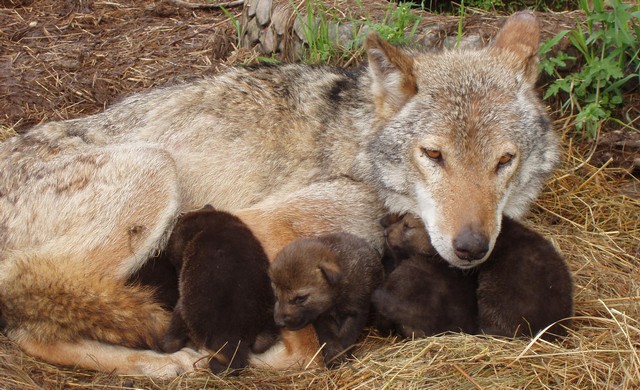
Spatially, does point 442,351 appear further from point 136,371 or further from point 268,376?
point 136,371

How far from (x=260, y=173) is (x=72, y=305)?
1.75 meters

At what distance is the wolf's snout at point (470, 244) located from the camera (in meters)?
4.57

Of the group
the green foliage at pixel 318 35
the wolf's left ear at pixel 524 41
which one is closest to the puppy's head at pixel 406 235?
the wolf's left ear at pixel 524 41

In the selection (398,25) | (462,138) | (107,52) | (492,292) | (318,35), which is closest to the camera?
(492,292)

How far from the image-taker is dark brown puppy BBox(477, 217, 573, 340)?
4.71 meters

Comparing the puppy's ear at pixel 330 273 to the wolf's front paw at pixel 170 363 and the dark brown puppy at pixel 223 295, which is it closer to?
the dark brown puppy at pixel 223 295

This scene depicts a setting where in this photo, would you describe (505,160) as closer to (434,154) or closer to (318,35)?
(434,154)

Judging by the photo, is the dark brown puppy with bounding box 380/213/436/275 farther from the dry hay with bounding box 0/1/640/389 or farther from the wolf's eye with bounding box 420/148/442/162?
the dry hay with bounding box 0/1/640/389

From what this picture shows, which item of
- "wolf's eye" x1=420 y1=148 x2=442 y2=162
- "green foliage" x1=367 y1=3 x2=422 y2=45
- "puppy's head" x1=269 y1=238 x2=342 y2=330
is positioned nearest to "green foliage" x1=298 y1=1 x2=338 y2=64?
"green foliage" x1=367 y1=3 x2=422 y2=45

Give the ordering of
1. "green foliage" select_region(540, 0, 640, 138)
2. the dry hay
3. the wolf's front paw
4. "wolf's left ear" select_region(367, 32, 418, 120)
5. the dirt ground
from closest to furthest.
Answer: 1. the dry hay
2. the wolf's front paw
3. "wolf's left ear" select_region(367, 32, 418, 120)
4. "green foliage" select_region(540, 0, 640, 138)
5. the dirt ground

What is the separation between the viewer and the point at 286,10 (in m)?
7.99

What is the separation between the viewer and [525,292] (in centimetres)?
472

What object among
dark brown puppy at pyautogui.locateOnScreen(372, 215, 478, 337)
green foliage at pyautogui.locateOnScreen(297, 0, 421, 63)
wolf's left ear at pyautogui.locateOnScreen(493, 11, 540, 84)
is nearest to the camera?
dark brown puppy at pyautogui.locateOnScreen(372, 215, 478, 337)

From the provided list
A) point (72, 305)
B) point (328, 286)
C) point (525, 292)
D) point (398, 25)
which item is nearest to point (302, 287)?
point (328, 286)
